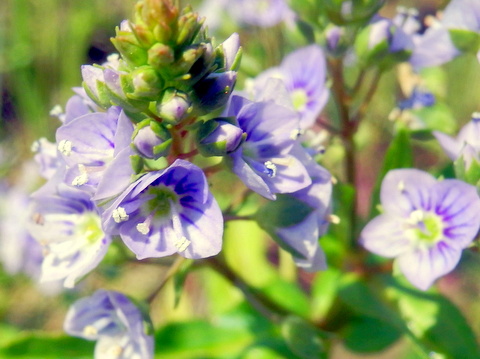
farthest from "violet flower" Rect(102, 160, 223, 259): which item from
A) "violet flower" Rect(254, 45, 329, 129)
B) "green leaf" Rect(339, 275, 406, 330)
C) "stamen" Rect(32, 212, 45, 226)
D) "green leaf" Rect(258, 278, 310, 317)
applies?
"green leaf" Rect(258, 278, 310, 317)

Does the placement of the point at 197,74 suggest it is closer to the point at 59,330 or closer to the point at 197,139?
the point at 197,139

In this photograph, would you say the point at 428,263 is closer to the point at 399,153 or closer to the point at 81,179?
the point at 399,153

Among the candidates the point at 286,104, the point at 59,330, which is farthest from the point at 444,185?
the point at 59,330

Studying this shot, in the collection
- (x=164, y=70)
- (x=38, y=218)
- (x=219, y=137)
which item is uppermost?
(x=164, y=70)

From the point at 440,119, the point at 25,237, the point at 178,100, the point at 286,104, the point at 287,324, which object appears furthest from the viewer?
the point at 25,237

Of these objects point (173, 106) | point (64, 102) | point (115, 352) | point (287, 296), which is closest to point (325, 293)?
point (287, 296)

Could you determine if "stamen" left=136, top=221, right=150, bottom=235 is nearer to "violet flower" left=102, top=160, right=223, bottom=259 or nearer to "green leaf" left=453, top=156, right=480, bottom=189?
"violet flower" left=102, top=160, right=223, bottom=259
